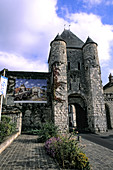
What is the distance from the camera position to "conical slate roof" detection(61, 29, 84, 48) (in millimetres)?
16616

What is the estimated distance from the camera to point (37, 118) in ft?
40.3

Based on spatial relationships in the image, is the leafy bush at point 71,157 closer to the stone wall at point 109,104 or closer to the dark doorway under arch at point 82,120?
the dark doorway under arch at point 82,120

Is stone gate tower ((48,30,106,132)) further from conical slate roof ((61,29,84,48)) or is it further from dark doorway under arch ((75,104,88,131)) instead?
conical slate roof ((61,29,84,48))

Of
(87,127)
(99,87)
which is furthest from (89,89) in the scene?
(87,127)

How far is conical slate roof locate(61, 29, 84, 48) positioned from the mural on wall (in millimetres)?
7516

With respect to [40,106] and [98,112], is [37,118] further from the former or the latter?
[98,112]

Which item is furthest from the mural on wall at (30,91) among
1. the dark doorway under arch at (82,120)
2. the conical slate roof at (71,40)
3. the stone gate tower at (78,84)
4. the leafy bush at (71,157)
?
the leafy bush at (71,157)

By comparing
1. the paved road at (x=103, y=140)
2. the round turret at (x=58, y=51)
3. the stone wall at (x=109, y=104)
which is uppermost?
the round turret at (x=58, y=51)

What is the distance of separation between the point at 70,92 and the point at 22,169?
447 inches

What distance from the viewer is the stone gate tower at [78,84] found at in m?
12.0

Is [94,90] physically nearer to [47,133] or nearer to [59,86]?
[59,86]

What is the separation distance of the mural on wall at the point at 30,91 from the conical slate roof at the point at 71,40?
7.52 m

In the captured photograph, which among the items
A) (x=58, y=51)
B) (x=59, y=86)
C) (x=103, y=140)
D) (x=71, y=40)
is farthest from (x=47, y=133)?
(x=71, y=40)

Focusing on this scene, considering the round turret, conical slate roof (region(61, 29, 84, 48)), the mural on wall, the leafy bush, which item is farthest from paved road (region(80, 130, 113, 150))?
conical slate roof (region(61, 29, 84, 48))
